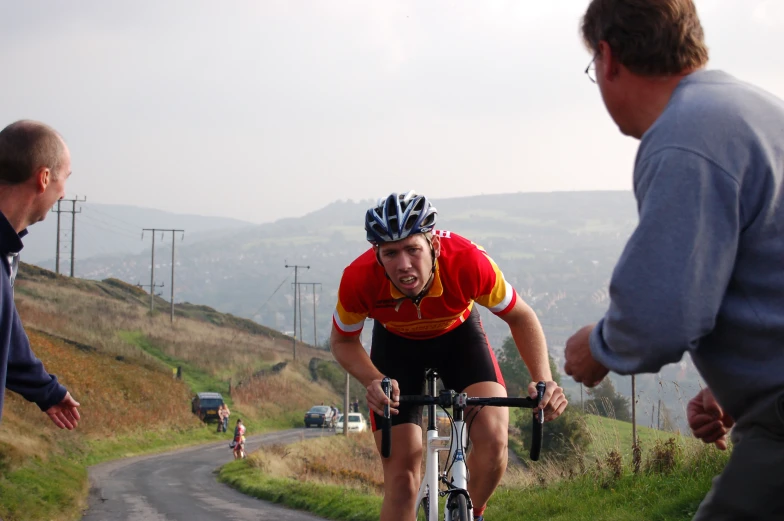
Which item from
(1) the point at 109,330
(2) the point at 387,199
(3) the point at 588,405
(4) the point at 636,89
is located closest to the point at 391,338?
(2) the point at 387,199

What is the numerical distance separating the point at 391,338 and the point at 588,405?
20.9 feet

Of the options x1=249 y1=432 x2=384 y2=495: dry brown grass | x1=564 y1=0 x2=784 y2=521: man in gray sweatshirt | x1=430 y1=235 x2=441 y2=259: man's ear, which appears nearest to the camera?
x1=564 y1=0 x2=784 y2=521: man in gray sweatshirt

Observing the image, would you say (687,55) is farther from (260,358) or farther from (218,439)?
(260,358)

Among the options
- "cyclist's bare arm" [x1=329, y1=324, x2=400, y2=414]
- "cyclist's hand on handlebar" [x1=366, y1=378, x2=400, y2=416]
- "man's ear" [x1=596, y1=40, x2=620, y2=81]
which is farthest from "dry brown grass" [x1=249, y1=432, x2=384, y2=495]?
"man's ear" [x1=596, y1=40, x2=620, y2=81]

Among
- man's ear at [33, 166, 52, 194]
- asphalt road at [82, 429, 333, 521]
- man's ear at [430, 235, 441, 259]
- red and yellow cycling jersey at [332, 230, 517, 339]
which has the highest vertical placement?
man's ear at [33, 166, 52, 194]

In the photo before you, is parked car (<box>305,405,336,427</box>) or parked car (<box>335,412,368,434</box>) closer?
parked car (<box>335,412,368,434</box>)

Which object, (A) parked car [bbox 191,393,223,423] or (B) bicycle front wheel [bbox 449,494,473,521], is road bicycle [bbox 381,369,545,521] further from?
(A) parked car [bbox 191,393,223,423]

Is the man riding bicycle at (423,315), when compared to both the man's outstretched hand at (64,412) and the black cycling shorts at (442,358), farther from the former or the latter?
the man's outstretched hand at (64,412)

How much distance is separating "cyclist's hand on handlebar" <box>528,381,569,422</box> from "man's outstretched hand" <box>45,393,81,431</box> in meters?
2.58

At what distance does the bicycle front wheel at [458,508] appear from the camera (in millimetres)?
5301

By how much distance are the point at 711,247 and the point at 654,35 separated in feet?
2.28

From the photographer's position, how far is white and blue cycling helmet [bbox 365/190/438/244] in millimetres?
5715

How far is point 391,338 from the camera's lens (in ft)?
21.8

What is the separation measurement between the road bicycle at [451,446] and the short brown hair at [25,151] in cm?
214
